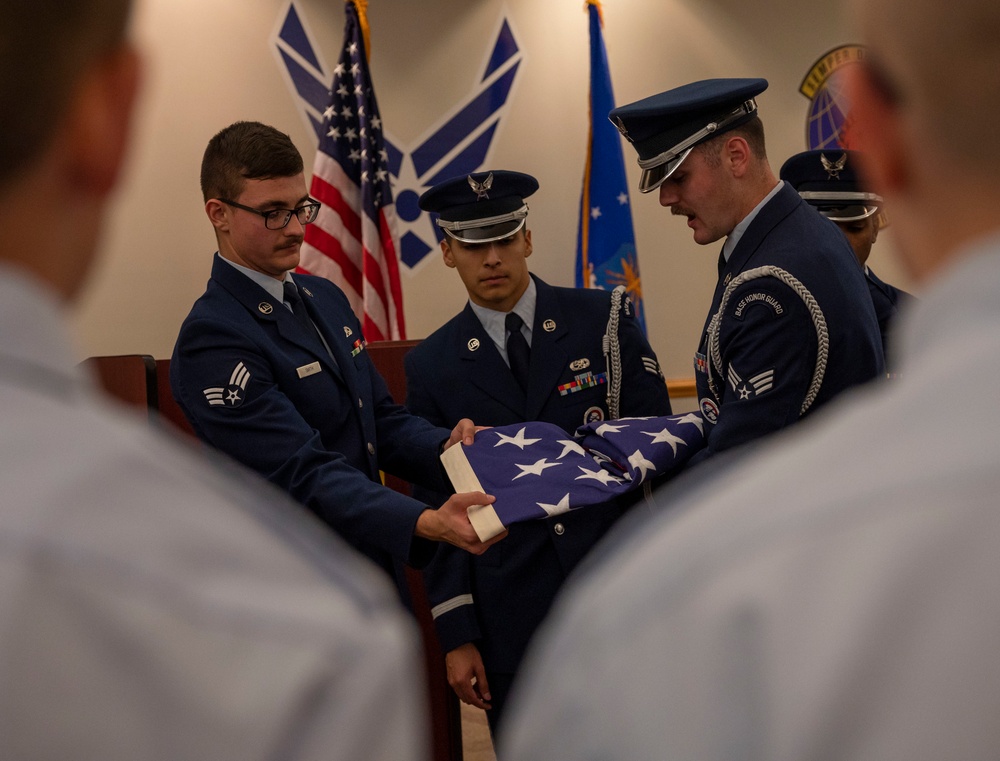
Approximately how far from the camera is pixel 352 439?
7.89 feet

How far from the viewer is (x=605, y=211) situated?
5.34 metres

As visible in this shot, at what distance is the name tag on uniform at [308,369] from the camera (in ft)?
7.59

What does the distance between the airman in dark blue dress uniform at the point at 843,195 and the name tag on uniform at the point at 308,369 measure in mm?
1638

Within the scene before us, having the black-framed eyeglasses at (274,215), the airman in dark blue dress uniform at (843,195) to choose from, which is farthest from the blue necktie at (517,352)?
the airman in dark blue dress uniform at (843,195)

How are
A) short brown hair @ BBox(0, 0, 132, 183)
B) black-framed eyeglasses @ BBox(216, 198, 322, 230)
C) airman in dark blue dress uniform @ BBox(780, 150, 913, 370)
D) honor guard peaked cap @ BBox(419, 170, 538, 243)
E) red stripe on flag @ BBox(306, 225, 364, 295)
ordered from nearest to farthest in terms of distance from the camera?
1. short brown hair @ BBox(0, 0, 132, 183)
2. black-framed eyeglasses @ BBox(216, 198, 322, 230)
3. honor guard peaked cap @ BBox(419, 170, 538, 243)
4. airman in dark blue dress uniform @ BBox(780, 150, 913, 370)
5. red stripe on flag @ BBox(306, 225, 364, 295)

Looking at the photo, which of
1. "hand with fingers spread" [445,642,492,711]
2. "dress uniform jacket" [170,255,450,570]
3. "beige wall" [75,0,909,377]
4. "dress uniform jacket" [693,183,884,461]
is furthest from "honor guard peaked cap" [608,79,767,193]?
"beige wall" [75,0,909,377]

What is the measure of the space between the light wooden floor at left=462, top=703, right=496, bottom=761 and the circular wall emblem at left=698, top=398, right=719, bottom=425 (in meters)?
2.16

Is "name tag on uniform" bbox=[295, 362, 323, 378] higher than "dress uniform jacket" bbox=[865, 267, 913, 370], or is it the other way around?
"name tag on uniform" bbox=[295, 362, 323, 378]

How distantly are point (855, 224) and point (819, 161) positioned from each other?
24 cm

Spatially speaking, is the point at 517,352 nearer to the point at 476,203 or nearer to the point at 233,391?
the point at 476,203

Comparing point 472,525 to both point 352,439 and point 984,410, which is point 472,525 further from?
point 984,410

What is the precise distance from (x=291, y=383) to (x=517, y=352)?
610 mm

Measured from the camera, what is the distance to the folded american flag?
2.14 meters

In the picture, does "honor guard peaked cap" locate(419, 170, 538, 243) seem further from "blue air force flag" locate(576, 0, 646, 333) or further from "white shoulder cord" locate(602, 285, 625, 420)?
"blue air force flag" locate(576, 0, 646, 333)
